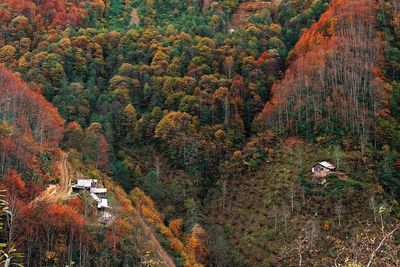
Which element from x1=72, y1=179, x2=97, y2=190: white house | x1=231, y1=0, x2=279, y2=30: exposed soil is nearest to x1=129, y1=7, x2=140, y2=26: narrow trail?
x1=231, y1=0, x2=279, y2=30: exposed soil

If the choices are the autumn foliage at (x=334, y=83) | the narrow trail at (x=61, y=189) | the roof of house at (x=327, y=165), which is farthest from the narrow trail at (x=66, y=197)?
the autumn foliage at (x=334, y=83)

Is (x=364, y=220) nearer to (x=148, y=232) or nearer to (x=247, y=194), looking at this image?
(x=247, y=194)

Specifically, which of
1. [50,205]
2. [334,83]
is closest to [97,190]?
[50,205]

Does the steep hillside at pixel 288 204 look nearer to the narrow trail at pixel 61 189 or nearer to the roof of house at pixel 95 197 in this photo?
the roof of house at pixel 95 197

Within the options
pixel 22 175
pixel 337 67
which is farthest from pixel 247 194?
pixel 22 175

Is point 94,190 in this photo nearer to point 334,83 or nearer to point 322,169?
point 322,169

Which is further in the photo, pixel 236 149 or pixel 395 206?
pixel 236 149
